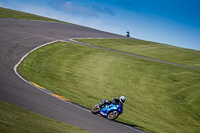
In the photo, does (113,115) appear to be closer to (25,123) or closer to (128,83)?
(25,123)

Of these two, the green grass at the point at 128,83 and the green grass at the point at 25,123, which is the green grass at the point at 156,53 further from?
the green grass at the point at 25,123

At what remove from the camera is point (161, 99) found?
18.0 metres

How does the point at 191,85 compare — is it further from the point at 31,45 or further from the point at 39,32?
the point at 39,32

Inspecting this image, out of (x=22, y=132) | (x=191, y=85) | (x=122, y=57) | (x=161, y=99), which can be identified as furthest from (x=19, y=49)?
(x=22, y=132)

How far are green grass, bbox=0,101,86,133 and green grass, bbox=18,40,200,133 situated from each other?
16.7 feet

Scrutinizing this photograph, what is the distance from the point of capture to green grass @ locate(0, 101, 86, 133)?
5996 mm

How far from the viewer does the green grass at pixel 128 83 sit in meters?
14.7

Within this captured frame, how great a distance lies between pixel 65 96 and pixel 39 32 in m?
21.1

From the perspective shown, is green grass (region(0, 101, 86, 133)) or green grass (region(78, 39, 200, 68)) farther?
green grass (region(78, 39, 200, 68))

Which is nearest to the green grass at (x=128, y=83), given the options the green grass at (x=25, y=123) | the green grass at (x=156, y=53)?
the green grass at (x=25, y=123)

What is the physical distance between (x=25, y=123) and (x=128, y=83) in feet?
44.9

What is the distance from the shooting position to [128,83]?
19844mm

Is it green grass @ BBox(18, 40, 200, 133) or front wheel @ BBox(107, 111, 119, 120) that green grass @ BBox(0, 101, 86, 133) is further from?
green grass @ BBox(18, 40, 200, 133)

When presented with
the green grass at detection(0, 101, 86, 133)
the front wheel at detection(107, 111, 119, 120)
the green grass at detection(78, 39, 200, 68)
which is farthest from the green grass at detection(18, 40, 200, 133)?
the green grass at detection(78, 39, 200, 68)
